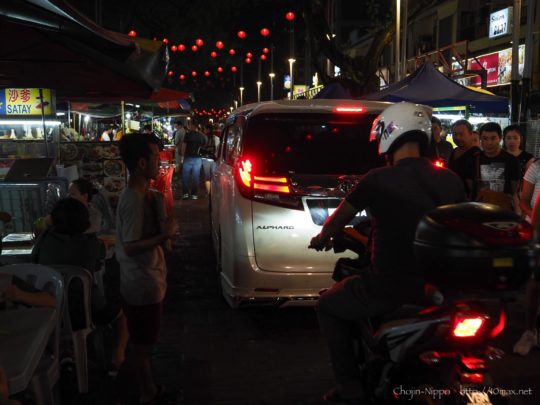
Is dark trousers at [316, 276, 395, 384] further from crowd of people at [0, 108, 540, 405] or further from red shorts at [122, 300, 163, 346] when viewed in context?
red shorts at [122, 300, 163, 346]

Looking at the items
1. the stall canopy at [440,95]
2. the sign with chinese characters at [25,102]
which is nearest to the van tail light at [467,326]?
the sign with chinese characters at [25,102]

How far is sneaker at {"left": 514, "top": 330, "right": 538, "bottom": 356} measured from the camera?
502 cm

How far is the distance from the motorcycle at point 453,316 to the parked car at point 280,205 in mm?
1945

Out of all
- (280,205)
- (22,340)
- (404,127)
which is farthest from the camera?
(280,205)

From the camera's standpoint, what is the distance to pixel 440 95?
11719 millimetres

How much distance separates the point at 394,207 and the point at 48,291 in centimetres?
218

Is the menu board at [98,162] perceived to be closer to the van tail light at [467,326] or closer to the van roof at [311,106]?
the van roof at [311,106]

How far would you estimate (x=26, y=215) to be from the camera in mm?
6574

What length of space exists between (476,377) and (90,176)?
8.05m

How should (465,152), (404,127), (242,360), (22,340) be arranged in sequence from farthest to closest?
(465,152) < (242,360) < (404,127) < (22,340)

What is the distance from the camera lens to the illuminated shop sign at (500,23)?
2275cm

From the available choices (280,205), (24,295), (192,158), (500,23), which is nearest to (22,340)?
(24,295)

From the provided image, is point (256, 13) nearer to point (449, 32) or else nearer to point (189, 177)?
point (449, 32)

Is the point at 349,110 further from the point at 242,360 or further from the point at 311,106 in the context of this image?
the point at 242,360
